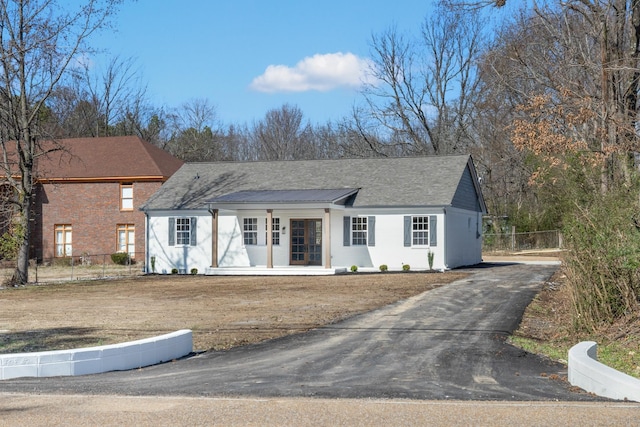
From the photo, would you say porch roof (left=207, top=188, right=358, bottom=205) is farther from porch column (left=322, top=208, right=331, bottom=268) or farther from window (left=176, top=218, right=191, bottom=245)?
window (left=176, top=218, right=191, bottom=245)

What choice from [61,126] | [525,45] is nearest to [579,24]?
[525,45]

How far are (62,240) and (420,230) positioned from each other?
2016 cm

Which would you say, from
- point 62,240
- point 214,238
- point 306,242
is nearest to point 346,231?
point 306,242

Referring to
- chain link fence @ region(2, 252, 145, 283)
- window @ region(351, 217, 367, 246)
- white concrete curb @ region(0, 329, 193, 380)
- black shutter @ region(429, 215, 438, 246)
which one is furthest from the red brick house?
white concrete curb @ region(0, 329, 193, 380)

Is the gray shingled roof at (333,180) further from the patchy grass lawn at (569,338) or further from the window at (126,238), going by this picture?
the patchy grass lawn at (569,338)

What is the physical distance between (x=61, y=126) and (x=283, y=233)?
34157 mm

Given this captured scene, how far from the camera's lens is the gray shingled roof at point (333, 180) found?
32719 millimetres

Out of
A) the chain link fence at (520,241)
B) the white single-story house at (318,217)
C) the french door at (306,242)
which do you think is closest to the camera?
the white single-story house at (318,217)

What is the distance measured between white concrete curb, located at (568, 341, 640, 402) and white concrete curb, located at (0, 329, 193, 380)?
5838 mm

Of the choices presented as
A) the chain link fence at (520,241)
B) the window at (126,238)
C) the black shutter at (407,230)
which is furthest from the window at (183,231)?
the chain link fence at (520,241)

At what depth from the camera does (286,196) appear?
32.6 metres

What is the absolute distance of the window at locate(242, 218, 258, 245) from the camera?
112 ft

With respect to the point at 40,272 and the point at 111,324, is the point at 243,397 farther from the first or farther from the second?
the point at 40,272

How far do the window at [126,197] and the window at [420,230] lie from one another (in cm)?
1632
